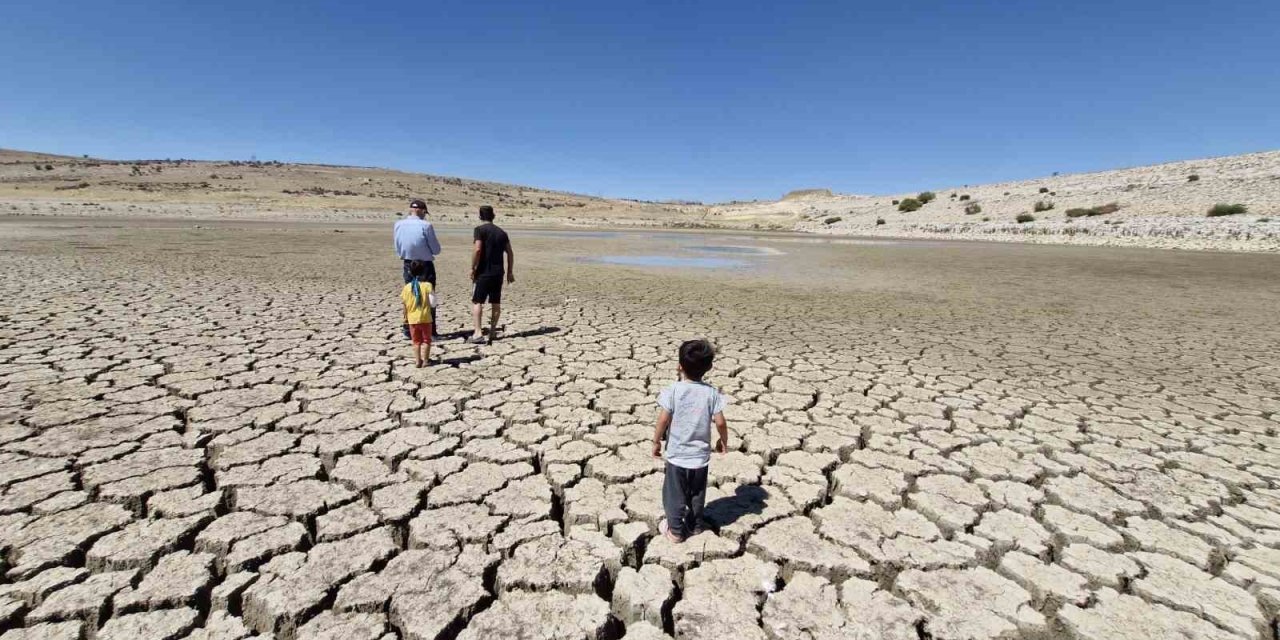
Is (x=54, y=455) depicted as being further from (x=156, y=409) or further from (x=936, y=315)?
(x=936, y=315)

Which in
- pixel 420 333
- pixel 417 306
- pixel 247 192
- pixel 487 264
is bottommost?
pixel 420 333

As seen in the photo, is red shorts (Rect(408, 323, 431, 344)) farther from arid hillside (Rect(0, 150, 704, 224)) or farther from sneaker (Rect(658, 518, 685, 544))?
arid hillside (Rect(0, 150, 704, 224))

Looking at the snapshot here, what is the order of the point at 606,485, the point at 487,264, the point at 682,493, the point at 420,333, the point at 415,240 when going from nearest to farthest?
the point at 682,493, the point at 606,485, the point at 420,333, the point at 415,240, the point at 487,264

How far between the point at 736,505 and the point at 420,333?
10.6ft

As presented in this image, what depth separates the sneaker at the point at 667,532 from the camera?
246cm

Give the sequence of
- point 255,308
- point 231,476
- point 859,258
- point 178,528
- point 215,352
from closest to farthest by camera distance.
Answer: point 178,528, point 231,476, point 215,352, point 255,308, point 859,258

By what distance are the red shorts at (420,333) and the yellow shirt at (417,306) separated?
49mm

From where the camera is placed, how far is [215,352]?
16.9 ft

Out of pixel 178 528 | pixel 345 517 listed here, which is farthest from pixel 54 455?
pixel 345 517

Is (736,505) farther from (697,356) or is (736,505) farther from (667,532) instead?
(697,356)

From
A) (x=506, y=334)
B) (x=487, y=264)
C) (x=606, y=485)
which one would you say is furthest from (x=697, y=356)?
(x=506, y=334)

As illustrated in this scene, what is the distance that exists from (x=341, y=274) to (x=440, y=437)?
9065mm

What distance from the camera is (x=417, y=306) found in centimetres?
465

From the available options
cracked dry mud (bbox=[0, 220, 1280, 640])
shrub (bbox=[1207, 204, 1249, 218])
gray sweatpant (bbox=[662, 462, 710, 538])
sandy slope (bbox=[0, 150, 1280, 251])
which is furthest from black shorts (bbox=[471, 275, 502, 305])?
shrub (bbox=[1207, 204, 1249, 218])
